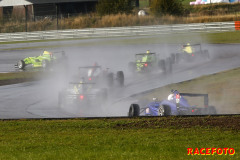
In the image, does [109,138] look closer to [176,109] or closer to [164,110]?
[164,110]

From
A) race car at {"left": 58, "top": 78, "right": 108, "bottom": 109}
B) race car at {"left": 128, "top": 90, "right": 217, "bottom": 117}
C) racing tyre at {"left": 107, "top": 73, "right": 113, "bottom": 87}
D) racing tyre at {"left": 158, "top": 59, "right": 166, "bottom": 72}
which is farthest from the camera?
racing tyre at {"left": 158, "top": 59, "right": 166, "bottom": 72}

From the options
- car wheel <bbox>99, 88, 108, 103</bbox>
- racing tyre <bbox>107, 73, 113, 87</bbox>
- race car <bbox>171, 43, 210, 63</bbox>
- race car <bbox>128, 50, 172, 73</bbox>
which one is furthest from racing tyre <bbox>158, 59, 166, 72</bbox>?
car wheel <bbox>99, 88, 108, 103</bbox>

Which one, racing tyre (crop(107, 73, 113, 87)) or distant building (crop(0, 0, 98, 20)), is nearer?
racing tyre (crop(107, 73, 113, 87))

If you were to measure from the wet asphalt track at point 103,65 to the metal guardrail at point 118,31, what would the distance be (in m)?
7.81

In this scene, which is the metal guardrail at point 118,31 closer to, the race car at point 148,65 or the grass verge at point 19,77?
the race car at point 148,65

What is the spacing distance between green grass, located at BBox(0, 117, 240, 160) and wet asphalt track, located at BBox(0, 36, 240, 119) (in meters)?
3.75

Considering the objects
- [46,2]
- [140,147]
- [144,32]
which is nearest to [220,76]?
[140,147]

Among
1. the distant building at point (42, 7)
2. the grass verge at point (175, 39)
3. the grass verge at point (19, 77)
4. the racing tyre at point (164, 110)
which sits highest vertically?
the distant building at point (42, 7)

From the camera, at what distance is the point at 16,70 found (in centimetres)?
2955

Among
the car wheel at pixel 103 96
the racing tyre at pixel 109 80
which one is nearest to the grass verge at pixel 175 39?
the racing tyre at pixel 109 80

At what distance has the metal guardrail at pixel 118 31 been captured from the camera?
47675 mm

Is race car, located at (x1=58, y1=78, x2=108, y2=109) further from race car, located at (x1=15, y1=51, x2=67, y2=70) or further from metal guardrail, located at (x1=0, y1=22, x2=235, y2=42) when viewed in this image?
metal guardrail, located at (x1=0, y1=22, x2=235, y2=42)

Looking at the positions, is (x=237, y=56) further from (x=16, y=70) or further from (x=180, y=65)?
(x=16, y=70)

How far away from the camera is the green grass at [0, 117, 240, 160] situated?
8812 millimetres
